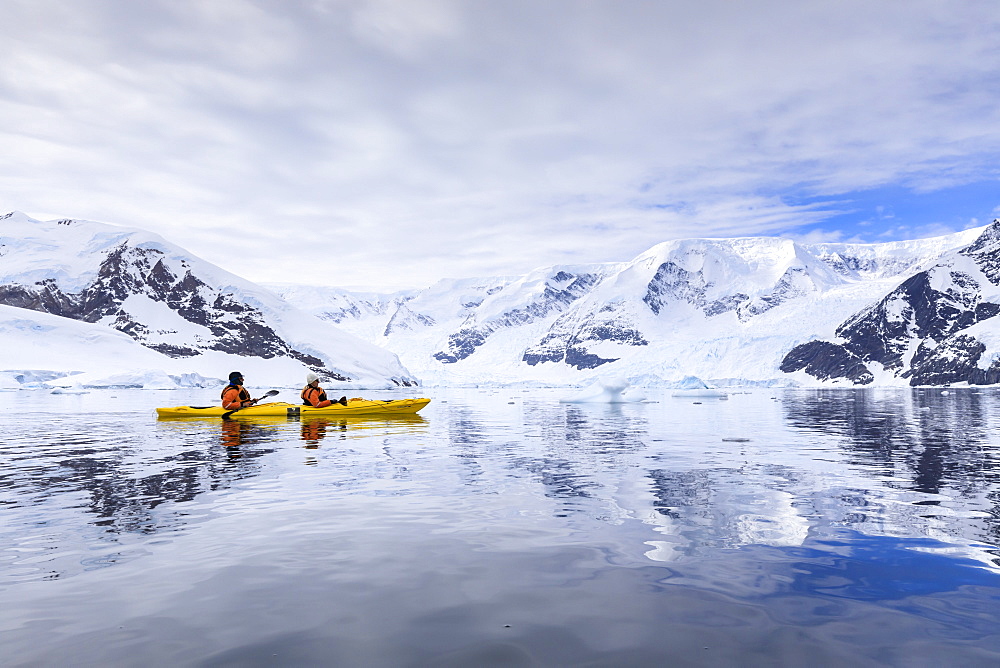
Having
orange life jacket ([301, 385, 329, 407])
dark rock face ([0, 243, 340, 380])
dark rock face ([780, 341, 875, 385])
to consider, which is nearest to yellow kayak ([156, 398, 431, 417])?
orange life jacket ([301, 385, 329, 407])

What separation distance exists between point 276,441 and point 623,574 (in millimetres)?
17907

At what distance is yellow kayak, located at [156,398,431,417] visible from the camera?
2978 cm

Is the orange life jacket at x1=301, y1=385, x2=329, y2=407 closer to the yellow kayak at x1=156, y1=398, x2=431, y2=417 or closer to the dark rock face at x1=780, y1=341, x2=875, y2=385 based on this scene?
the yellow kayak at x1=156, y1=398, x2=431, y2=417

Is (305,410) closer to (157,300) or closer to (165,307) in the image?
(165,307)

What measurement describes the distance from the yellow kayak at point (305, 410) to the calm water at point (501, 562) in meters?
12.9

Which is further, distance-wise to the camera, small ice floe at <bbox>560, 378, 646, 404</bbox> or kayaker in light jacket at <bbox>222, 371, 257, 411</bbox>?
small ice floe at <bbox>560, 378, 646, 404</bbox>

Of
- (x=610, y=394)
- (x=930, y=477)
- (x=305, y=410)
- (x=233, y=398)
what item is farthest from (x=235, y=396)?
(x=610, y=394)

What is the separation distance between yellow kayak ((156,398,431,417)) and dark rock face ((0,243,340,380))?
121764 millimetres

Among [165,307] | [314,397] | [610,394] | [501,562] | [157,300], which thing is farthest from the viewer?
[157,300]

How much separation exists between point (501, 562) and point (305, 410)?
24.3m

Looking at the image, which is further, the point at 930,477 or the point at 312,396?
the point at 312,396

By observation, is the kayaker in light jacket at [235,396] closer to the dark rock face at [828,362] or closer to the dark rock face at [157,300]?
the dark rock face at [157,300]

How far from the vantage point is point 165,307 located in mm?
180625

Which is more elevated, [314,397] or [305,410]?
[314,397]
